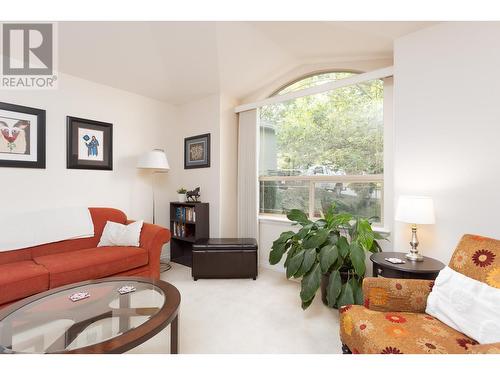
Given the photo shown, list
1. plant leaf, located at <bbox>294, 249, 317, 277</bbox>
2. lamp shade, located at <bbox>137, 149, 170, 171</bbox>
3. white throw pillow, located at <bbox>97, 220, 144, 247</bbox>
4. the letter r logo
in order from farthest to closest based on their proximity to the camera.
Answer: lamp shade, located at <bbox>137, 149, 170, 171</bbox> < white throw pillow, located at <bbox>97, 220, 144, 247</bbox> < the letter r logo < plant leaf, located at <bbox>294, 249, 317, 277</bbox>

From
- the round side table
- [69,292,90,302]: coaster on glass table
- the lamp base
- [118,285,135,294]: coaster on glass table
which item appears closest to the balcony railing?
the lamp base

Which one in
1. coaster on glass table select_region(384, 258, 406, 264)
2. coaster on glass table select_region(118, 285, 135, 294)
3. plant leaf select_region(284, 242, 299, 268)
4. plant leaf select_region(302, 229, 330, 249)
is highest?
plant leaf select_region(302, 229, 330, 249)

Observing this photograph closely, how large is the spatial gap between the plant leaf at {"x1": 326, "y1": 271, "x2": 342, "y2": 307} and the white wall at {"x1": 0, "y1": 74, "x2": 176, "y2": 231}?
2.66 metres

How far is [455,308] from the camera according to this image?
1276mm

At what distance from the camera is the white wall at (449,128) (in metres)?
1.79

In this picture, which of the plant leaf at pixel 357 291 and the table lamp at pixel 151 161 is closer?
the plant leaf at pixel 357 291

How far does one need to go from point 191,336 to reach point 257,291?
0.95 meters

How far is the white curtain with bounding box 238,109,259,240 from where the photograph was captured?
345cm

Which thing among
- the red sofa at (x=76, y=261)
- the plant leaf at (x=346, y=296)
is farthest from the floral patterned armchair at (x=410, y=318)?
the red sofa at (x=76, y=261)

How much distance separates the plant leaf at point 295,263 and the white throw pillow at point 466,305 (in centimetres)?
98

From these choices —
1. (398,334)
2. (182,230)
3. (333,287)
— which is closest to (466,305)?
(398,334)

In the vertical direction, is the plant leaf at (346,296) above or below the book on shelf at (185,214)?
below

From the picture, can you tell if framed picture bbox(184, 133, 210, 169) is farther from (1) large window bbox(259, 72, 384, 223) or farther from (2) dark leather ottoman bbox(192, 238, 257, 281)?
(2) dark leather ottoman bbox(192, 238, 257, 281)

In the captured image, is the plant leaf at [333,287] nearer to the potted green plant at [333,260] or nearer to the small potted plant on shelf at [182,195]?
the potted green plant at [333,260]
